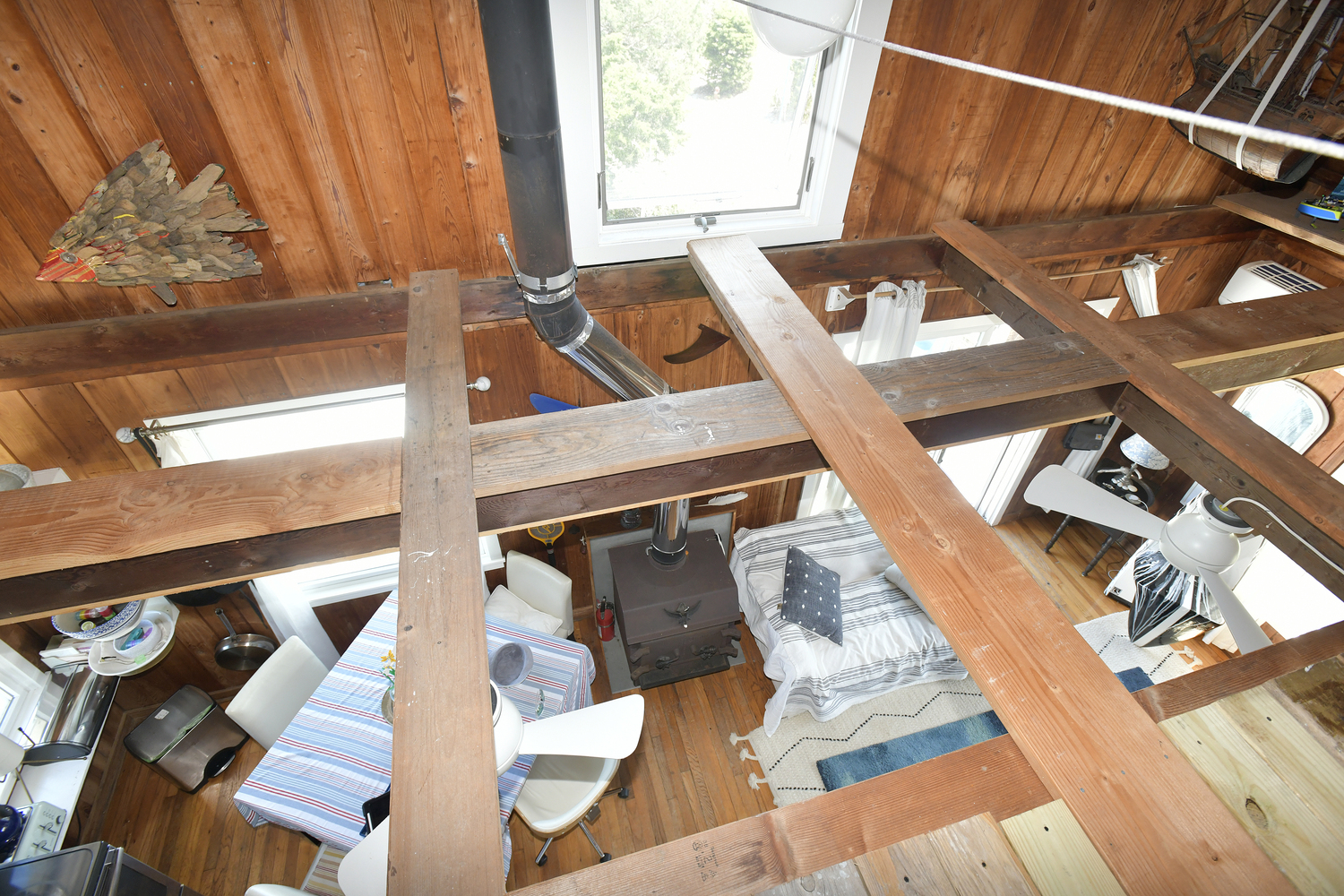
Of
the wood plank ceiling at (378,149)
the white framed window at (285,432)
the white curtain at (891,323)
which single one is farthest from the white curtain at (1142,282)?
the white framed window at (285,432)

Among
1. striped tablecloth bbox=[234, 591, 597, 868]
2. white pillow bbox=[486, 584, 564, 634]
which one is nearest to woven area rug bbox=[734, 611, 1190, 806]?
striped tablecloth bbox=[234, 591, 597, 868]

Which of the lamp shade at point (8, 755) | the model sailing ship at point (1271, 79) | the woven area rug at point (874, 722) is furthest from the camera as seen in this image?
the woven area rug at point (874, 722)

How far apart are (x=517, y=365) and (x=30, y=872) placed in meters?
2.55

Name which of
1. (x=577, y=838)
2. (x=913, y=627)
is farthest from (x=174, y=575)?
(x=913, y=627)

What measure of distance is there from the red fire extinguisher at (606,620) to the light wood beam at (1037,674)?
2700 mm

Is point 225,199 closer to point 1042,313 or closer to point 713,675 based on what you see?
point 1042,313

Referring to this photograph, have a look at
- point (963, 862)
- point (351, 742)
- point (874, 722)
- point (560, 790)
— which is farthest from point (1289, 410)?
point (351, 742)

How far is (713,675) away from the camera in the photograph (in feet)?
13.0

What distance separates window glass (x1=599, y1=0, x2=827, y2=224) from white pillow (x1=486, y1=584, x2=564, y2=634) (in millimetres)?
2205

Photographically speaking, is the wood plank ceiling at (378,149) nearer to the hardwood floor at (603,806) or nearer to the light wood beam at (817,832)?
the hardwood floor at (603,806)

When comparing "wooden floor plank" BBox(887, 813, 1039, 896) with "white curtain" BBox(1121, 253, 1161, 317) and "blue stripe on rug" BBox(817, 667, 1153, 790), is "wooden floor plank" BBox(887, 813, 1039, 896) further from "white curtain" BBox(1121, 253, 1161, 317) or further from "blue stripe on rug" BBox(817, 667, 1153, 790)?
"white curtain" BBox(1121, 253, 1161, 317)

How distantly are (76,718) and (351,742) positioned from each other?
151cm

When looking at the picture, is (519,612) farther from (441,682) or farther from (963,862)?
(963,862)

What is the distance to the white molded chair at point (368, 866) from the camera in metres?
1.41
